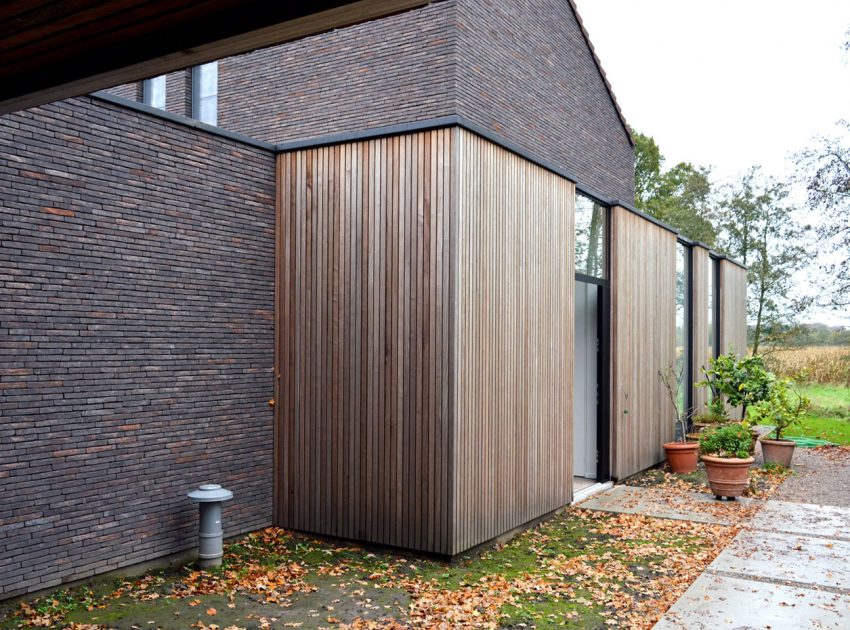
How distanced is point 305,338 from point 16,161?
2649mm

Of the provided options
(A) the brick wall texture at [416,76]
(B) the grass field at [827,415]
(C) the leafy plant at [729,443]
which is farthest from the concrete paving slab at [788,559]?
(B) the grass field at [827,415]

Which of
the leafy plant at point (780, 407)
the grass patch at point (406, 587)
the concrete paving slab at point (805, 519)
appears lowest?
the concrete paving slab at point (805, 519)

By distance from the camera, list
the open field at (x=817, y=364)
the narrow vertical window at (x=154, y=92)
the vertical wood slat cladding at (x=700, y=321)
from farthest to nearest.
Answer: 1. the open field at (x=817, y=364)
2. the vertical wood slat cladding at (x=700, y=321)
3. the narrow vertical window at (x=154, y=92)

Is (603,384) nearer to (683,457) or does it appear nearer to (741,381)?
(683,457)

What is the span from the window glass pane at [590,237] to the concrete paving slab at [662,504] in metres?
2.56

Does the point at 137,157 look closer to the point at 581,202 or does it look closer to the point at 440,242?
the point at 440,242

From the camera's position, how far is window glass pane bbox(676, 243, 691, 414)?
11.9 metres

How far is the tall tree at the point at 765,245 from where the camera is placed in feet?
82.3

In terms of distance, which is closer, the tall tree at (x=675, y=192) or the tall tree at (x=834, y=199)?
the tall tree at (x=834, y=199)

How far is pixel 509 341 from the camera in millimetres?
6664

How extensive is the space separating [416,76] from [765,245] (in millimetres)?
19625

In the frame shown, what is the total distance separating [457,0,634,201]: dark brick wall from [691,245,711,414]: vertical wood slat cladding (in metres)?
2.72

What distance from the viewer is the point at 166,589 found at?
5250mm

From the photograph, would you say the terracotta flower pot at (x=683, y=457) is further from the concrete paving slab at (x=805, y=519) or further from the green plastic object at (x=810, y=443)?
the green plastic object at (x=810, y=443)
